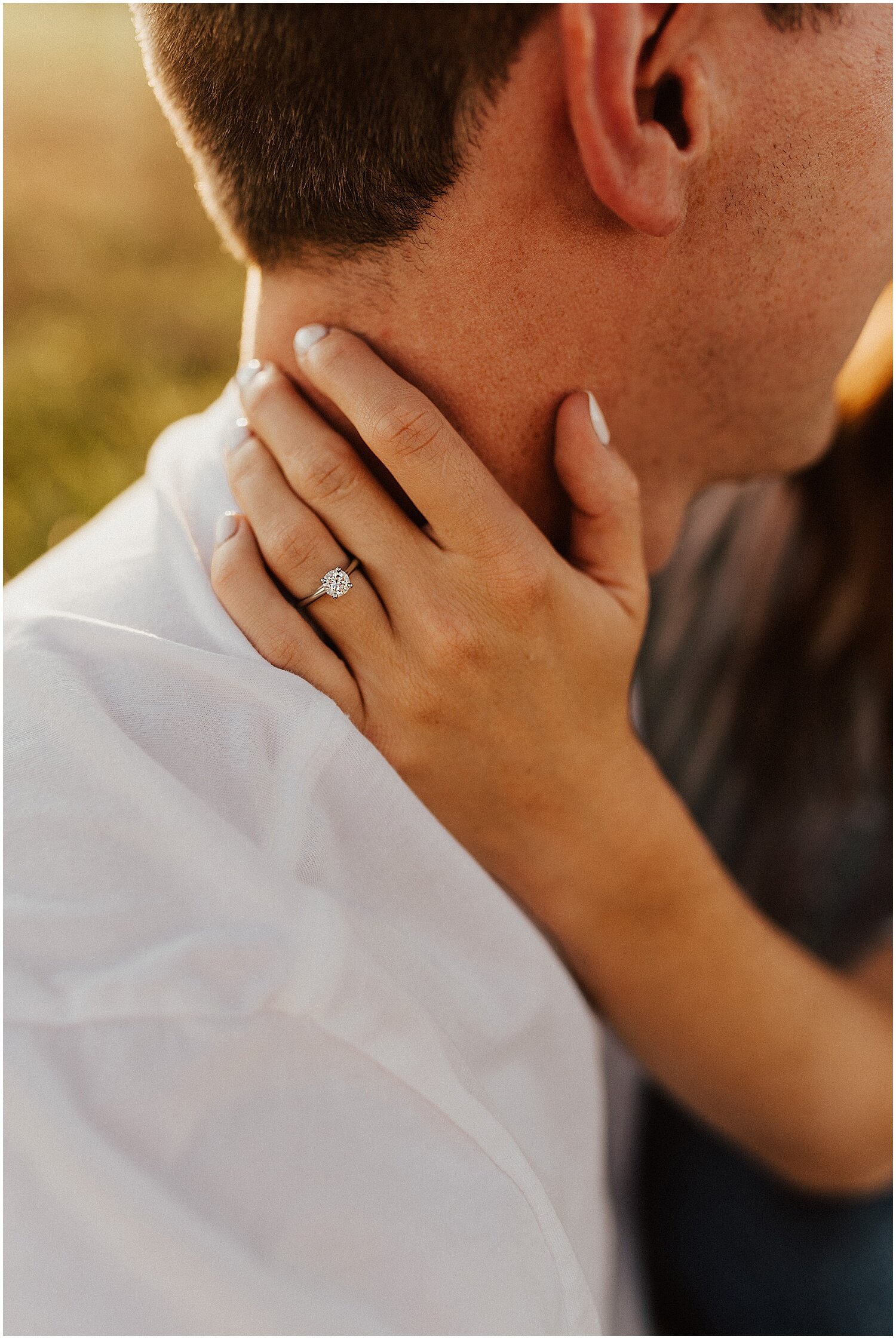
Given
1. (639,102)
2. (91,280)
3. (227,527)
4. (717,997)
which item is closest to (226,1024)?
(227,527)

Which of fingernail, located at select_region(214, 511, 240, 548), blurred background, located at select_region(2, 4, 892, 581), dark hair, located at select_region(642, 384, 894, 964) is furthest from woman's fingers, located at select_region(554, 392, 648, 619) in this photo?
blurred background, located at select_region(2, 4, 892, 581)

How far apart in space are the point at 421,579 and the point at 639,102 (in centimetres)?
45

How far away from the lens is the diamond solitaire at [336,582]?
840mm

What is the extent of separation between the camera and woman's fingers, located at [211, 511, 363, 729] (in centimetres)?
82

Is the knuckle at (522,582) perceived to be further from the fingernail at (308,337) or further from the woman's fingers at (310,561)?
the fingernail at (308,337)

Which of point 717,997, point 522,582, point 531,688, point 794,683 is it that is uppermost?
point 522,582

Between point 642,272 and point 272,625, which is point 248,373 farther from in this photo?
point 642,272

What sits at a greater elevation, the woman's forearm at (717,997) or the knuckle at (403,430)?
the knuckle at (403,430)

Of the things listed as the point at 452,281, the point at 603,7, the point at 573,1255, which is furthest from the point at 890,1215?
Answer: the point at 603,7

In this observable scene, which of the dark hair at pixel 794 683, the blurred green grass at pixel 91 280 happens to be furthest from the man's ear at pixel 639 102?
the blurred green grass at pixel 91 280

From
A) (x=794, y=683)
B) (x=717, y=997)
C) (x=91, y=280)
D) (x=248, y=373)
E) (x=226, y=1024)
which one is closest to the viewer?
(x=226, y=1024)

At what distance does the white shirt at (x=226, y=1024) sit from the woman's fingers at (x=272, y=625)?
21 mm

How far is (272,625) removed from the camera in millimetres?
827

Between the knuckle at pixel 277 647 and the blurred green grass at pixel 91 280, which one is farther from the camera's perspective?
the blurred green grass at pixel 91 280
